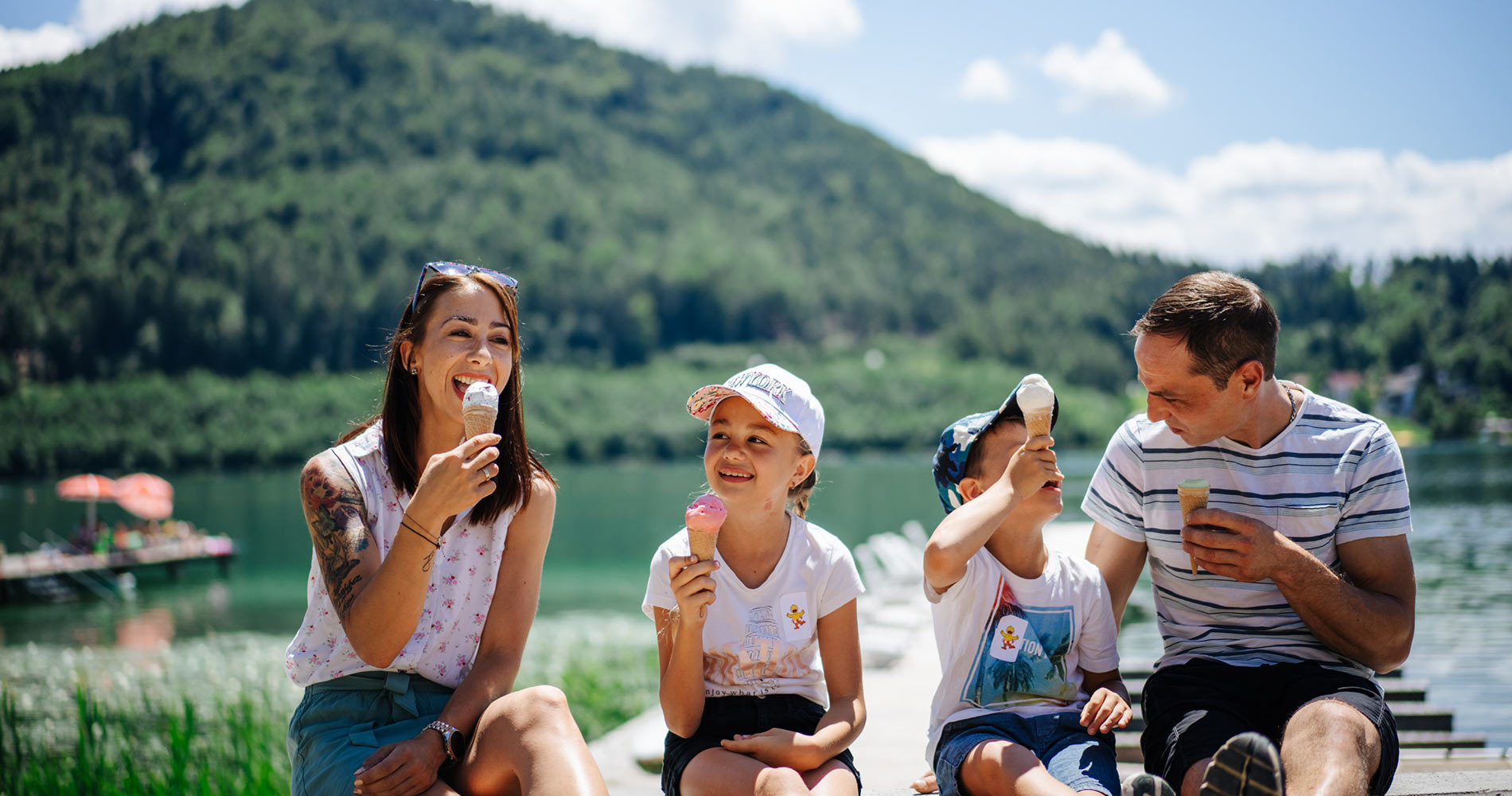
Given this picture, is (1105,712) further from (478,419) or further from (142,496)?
(142,496)

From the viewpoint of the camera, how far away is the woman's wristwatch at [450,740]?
8.66 ft

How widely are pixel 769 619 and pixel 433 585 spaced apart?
3.10 feet

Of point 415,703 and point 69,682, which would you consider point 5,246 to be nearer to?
point 69,682

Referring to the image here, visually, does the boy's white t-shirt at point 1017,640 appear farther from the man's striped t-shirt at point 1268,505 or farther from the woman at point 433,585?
the woman at point 433,585

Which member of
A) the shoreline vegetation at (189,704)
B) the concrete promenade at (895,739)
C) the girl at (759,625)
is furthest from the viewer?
the shoreline vegetation at (189,704)

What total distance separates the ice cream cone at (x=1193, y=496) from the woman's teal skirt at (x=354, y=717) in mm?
2089

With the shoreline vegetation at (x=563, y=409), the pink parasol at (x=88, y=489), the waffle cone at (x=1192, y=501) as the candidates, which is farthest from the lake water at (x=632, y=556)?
the shoreline vegetation at (x=563, y=409)

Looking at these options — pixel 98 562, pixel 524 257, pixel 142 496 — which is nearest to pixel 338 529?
pixel 142 496

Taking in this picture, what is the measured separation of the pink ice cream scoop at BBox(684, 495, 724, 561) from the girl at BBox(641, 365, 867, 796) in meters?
0.04

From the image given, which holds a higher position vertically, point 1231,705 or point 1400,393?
point 1231,705

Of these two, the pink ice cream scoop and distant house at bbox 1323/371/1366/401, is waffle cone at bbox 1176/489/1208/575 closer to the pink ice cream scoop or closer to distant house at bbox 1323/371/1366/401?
the pink ice cream scoop

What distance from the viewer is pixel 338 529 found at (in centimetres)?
276

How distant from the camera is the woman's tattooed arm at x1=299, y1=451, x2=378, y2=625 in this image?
270cm

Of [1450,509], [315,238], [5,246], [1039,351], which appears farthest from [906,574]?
[315,238]
